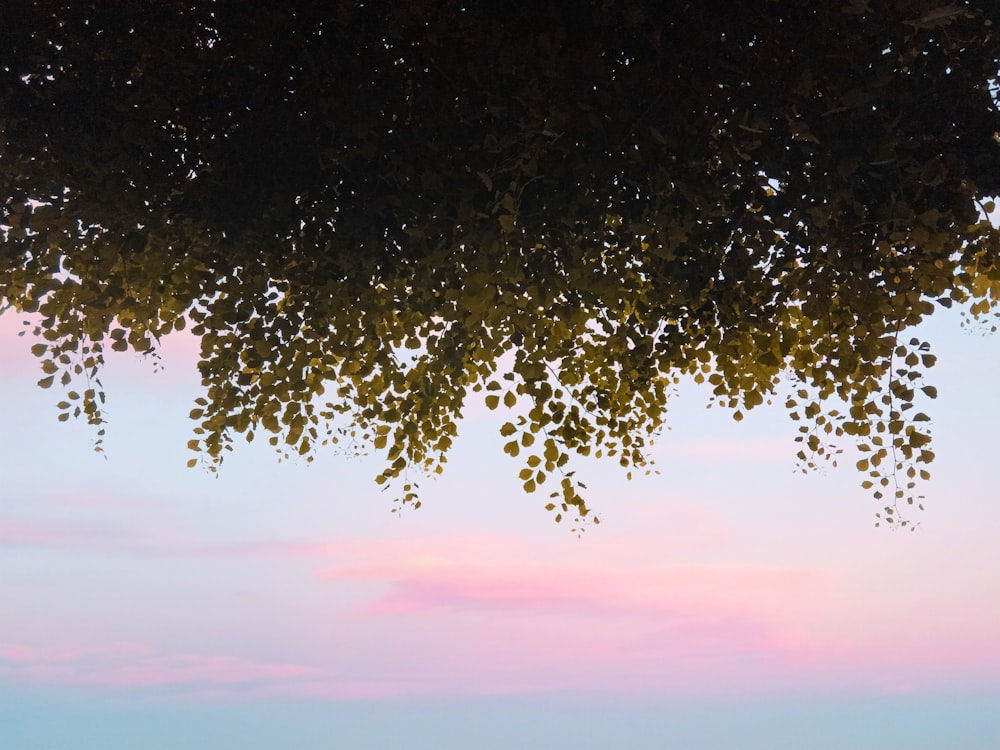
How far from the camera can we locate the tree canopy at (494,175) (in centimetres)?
523

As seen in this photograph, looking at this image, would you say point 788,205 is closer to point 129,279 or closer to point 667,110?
point 667,110

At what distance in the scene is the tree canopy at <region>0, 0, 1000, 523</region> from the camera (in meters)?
5.23

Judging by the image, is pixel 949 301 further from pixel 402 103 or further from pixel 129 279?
pixel 129 279

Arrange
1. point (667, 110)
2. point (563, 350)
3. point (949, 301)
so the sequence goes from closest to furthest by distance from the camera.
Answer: point (667, 110)
point (949, 301)
point (563, 350)

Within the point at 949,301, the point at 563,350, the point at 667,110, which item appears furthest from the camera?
the point at 563,350

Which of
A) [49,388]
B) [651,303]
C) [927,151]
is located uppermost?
[927,151]

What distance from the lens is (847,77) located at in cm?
527

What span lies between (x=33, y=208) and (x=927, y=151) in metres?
4.22

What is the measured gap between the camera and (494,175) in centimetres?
530

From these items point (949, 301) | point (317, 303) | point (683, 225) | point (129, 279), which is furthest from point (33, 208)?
point (949, 301)

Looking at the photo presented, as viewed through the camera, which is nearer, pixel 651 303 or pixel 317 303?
pixel 317 303

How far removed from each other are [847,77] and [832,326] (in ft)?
4.16

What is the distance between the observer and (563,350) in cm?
610

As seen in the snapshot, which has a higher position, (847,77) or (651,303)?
(847,77)
